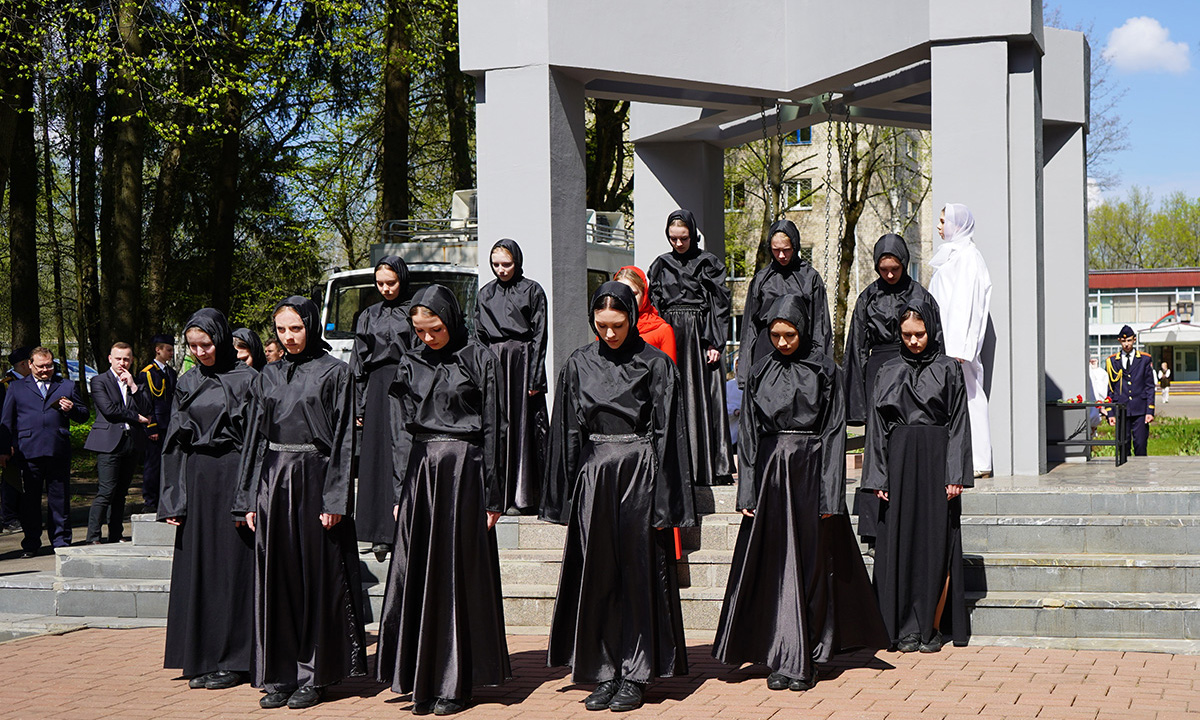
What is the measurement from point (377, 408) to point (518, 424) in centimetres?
104

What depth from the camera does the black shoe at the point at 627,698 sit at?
6.38 m

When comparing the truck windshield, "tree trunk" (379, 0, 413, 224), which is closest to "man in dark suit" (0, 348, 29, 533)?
the truck windshield

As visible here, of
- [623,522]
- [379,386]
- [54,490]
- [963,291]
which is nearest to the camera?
[623,522]

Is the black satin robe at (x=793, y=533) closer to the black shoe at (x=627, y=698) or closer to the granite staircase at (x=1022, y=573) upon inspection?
the black shoe at (x=627, y=698)

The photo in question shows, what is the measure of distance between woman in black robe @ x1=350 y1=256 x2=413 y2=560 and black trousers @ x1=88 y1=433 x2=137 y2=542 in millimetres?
3838

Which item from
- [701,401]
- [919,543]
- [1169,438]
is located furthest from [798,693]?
[1169,438]

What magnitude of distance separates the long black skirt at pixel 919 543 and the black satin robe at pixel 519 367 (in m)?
2.74

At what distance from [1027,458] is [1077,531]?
221cm

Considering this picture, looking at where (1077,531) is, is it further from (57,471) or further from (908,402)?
(57,471)

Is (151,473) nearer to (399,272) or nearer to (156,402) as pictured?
(156,402)

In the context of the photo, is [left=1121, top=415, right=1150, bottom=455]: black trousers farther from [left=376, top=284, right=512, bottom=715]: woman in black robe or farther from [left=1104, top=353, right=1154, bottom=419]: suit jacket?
[left=376, top=284, right=512, bottom=715]: woman in black robe

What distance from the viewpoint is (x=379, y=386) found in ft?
30.2

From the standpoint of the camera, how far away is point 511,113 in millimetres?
10398

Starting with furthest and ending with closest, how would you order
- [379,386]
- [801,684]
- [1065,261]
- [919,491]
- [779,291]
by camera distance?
[1065,261] < [779,291] < [379,386] < [919,491] < [801,684]
